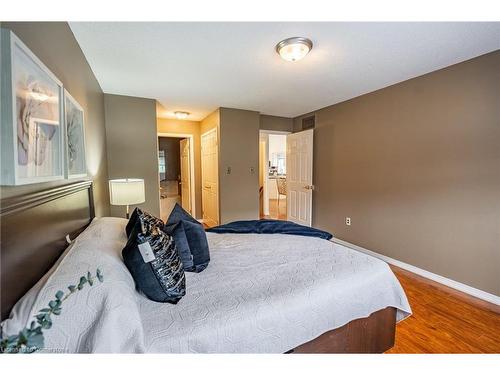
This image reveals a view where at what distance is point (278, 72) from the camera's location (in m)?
2.49

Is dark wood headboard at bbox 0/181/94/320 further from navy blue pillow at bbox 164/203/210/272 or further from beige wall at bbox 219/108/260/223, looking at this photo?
beige wall at bbox 219/108/260/223

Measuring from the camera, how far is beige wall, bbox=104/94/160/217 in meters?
3.24

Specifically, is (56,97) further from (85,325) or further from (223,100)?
(223,100)

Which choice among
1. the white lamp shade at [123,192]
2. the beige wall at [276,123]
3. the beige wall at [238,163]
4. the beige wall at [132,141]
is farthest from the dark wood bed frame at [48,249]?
the beige wall at [276,123]

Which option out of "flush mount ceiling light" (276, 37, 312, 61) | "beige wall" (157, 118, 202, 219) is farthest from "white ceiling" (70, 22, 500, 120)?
"beige wall" (157, 118, 202, 219)

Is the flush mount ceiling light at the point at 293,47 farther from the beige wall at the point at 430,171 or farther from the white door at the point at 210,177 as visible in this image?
the white door at the point at 210,177

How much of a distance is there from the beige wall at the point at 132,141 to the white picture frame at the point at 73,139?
1625 mm

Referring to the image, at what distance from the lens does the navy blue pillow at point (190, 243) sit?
1.43 meters

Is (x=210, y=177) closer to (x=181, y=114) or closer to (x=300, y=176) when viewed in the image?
(x=181, y=114)

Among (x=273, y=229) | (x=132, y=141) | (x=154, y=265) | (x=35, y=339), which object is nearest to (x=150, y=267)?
(x=154, y=265)

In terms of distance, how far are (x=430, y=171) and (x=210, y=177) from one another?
3454 millimetres

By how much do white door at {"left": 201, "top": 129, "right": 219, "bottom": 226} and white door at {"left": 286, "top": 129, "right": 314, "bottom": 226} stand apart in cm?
157
